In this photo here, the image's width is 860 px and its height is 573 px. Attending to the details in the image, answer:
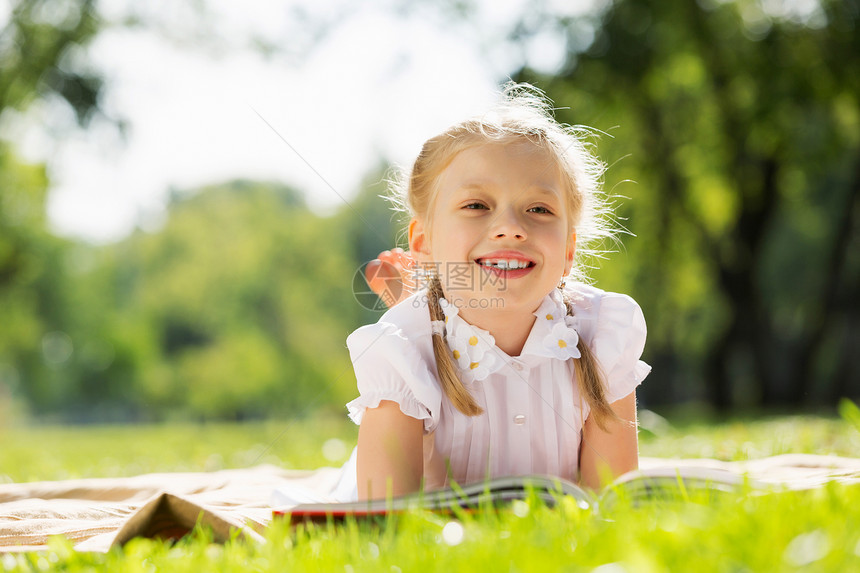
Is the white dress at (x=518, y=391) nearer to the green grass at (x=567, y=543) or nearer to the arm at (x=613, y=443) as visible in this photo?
the arm at (x=613, y=443)

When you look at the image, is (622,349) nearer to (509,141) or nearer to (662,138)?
(509,141)

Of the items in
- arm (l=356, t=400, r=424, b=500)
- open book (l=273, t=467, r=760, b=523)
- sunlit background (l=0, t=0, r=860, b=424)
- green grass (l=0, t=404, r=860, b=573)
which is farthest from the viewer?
sunlit background (l=0, t=0, r=860, b=424)

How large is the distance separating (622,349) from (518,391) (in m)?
0.34

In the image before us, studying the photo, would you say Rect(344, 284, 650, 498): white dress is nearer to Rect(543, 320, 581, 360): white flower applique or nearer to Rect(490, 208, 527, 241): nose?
Rect(543, 320, 581, 360): white flower applique

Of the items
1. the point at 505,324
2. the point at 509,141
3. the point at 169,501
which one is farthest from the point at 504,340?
the point at 169,501

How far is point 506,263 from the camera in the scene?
227 cm

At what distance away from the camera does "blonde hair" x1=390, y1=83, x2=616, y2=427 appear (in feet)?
7.61

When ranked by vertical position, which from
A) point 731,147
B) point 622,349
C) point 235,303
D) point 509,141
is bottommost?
point 622,349

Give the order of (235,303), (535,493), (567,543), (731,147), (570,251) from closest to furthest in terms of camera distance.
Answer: (567,543) < (535,493) < (570,251) < (731,147) < (235,303)

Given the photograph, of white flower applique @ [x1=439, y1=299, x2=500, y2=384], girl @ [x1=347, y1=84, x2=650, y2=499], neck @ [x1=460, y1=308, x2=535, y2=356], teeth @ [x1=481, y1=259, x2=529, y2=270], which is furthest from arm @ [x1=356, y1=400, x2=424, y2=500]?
teeth @ [x1=481, y1=259, x2=529, y2=270]

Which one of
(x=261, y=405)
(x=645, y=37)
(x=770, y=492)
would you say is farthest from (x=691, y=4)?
(x=261, y=405)

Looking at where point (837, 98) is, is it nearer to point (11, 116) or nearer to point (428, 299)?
point (428, 299)

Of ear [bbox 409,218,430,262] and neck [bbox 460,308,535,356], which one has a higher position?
ear [bbox 409,218,430,262]

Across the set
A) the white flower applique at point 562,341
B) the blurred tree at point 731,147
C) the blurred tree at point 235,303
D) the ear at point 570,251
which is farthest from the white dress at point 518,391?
the blurred tree at point 235,303
